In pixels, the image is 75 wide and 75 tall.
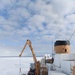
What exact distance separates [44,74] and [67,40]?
639cm

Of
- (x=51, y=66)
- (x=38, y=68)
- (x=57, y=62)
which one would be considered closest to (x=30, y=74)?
(x=38, y=68)

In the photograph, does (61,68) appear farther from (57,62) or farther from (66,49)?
(66,49)

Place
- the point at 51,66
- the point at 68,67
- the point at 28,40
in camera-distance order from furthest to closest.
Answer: the point at 28,40 < the point at 51,66 < the point at 68,67

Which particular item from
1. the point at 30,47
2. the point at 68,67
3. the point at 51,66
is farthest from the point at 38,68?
the point at 68,67

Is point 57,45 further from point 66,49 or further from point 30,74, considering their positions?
point 30,74

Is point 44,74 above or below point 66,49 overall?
below

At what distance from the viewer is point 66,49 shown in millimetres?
24156

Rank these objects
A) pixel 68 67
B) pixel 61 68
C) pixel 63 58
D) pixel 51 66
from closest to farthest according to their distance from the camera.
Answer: pixel 68 67, pixel 61 68, pixel 63 58, pixel 51 66

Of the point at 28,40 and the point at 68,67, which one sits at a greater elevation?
the point at 28,40

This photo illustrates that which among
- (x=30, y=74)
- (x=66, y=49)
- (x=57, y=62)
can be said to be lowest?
(x=30, y=74)

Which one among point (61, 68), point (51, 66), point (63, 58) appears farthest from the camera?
point (51, 66)

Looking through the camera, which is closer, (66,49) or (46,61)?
(66,49)

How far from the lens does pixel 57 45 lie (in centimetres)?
2445

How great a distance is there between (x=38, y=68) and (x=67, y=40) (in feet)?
19.5
